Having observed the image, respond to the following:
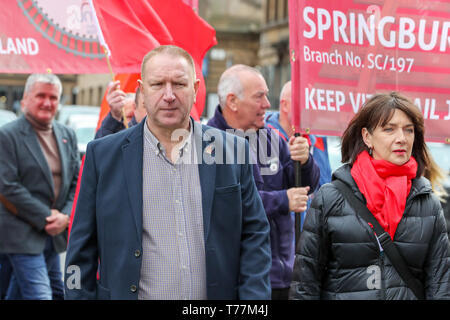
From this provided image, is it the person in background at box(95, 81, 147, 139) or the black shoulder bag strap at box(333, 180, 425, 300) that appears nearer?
the black shoulder bag strap at box(333, 180, 425, 300)

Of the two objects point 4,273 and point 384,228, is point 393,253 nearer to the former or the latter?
point 384,228

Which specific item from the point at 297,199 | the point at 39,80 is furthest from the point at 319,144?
the point at 39,80

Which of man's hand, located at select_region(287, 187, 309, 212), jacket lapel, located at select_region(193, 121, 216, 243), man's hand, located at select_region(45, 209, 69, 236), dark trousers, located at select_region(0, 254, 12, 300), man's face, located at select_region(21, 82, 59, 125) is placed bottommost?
dark trousers, located at select_region(0, 254, 12, 300)

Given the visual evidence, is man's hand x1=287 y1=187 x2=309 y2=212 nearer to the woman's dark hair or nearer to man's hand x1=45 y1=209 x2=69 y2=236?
the woman's dark hair

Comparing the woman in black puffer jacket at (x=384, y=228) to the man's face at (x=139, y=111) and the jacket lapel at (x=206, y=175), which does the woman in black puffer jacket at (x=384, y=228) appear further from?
the man's face at (x=139, y=111)

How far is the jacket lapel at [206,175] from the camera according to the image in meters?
3.46

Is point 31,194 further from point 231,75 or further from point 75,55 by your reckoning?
point 231,75

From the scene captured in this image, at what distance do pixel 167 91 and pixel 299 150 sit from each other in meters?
1.71

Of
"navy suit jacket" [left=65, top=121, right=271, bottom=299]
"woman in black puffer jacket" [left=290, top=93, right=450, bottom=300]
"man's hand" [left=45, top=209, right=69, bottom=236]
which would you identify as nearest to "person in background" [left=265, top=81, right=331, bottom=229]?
"woman in black puffer jacket" [left=290, top=93, right=450, bottom=300]

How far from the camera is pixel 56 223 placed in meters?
6.45

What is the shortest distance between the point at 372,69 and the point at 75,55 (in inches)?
92.4

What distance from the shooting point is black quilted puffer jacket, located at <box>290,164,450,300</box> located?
3814 mm

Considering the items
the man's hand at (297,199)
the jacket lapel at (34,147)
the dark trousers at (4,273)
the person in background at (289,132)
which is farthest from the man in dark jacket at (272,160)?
the dark trousers at (4,273)

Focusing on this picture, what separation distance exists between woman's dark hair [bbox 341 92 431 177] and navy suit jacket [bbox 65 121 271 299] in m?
0.93
